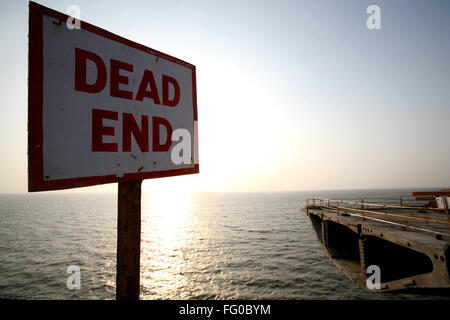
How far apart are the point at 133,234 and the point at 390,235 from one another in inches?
410

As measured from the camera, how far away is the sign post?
1.70m

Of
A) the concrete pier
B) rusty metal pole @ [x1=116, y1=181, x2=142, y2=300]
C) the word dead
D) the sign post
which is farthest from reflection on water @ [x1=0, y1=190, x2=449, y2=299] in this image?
the word dead

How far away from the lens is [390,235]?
8.77 m

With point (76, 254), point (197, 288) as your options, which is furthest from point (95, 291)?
point (76, 254)

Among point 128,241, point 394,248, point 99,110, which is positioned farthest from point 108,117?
point 394,248

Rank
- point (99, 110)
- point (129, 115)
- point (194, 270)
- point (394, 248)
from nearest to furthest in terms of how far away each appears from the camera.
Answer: point (99, 110) → point (129, 115) → point (394, 248) → point (194, 270)

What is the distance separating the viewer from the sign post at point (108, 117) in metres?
1.70

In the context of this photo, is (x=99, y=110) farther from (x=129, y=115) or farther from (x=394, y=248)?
(x=394, y=248)

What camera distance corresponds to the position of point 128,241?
2162mm

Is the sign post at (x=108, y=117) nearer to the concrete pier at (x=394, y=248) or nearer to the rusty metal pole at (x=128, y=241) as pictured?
the rusty metal pole at (x=128, y=241)

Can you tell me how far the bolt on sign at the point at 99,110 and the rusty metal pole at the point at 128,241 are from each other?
188mm

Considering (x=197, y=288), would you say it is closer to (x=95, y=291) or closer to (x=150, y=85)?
(x=95, y=291)

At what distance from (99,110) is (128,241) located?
131cm

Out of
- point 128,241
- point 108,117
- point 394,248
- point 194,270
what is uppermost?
point 108,117
